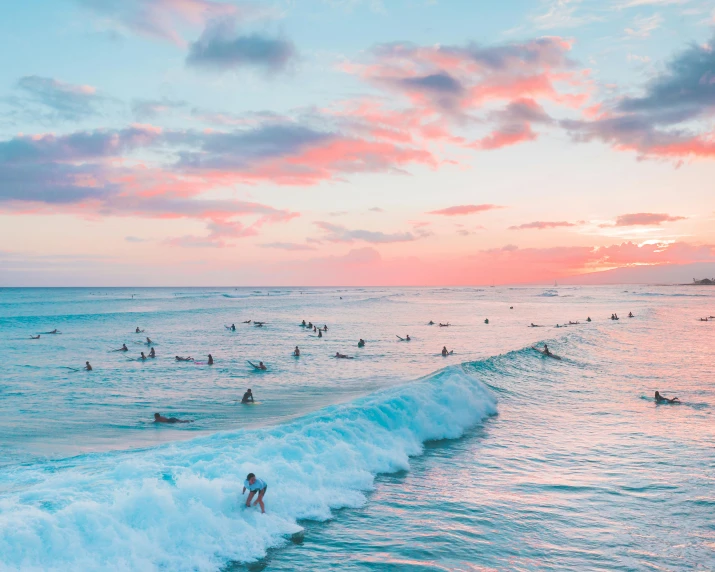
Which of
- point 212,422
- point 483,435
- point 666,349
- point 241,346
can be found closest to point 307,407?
point 212,422

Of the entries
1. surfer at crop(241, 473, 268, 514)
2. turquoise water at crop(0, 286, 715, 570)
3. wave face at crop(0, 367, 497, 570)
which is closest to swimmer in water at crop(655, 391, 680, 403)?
turquoise water at crop(0, 286, 715, 570)

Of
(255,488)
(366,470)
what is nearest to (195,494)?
(255,488)

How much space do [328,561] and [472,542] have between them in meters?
3.27

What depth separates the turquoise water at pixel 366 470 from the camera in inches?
412

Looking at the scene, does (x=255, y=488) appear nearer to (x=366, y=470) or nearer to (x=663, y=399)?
(x=366, y=470)

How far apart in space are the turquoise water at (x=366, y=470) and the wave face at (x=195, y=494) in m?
0.05

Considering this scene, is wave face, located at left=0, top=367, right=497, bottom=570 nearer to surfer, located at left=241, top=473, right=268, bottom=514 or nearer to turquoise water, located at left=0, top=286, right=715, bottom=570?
turquoise water, located at left=0, top=286, right=715, bottom=570

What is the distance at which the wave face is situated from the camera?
9953 millimetres

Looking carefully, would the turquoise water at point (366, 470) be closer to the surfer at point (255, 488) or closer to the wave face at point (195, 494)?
the wave face at point (195, 494)

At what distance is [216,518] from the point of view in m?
11.5

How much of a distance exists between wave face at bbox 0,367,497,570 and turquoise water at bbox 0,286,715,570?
47 mm

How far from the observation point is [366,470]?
15.7 m

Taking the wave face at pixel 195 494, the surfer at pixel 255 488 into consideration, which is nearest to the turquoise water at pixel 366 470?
the wave face at pixel 195 494

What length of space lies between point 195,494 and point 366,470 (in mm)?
5666
